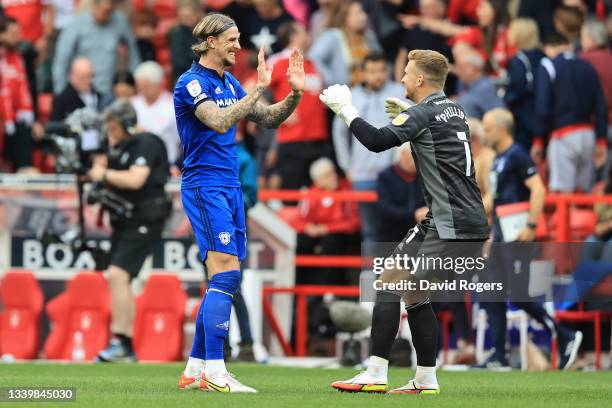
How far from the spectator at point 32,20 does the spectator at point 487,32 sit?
515cm

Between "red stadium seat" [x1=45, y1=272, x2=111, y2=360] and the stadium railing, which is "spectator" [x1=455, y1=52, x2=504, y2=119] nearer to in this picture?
the stadium railing

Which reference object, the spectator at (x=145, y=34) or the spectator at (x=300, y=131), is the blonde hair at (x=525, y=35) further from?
the spectator at (x=145, y=34)

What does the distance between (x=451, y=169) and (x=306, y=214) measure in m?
6.60

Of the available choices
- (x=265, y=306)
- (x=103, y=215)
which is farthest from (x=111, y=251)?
(x=265, y=306)

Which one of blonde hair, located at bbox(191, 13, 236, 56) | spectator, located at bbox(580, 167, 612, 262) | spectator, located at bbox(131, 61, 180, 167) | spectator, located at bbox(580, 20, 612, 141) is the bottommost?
spectator, located at bbox(580, 167, 612, 262)

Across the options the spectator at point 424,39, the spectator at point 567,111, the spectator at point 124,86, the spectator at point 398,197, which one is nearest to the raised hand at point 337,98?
the spectator at point 398,197

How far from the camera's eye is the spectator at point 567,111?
15703 mm

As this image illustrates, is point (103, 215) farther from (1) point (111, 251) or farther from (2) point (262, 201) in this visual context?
(2) point (262, 201)

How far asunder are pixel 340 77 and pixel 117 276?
175 inches

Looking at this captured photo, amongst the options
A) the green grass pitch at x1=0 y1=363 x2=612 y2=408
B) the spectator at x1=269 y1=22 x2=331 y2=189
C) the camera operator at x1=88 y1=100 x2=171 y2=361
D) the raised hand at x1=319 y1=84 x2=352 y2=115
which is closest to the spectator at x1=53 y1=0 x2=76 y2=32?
the spectator at x1=269 y1=22 x2=331 y2=189

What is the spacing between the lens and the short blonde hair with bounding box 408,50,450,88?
939 centimetres

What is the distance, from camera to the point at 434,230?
935 cm

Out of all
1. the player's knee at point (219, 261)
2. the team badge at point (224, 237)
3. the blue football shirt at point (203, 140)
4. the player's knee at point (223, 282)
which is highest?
the blue football shirt at point (203, 140)

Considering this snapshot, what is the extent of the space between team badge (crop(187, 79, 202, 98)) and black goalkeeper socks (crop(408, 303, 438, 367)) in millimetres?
1929
